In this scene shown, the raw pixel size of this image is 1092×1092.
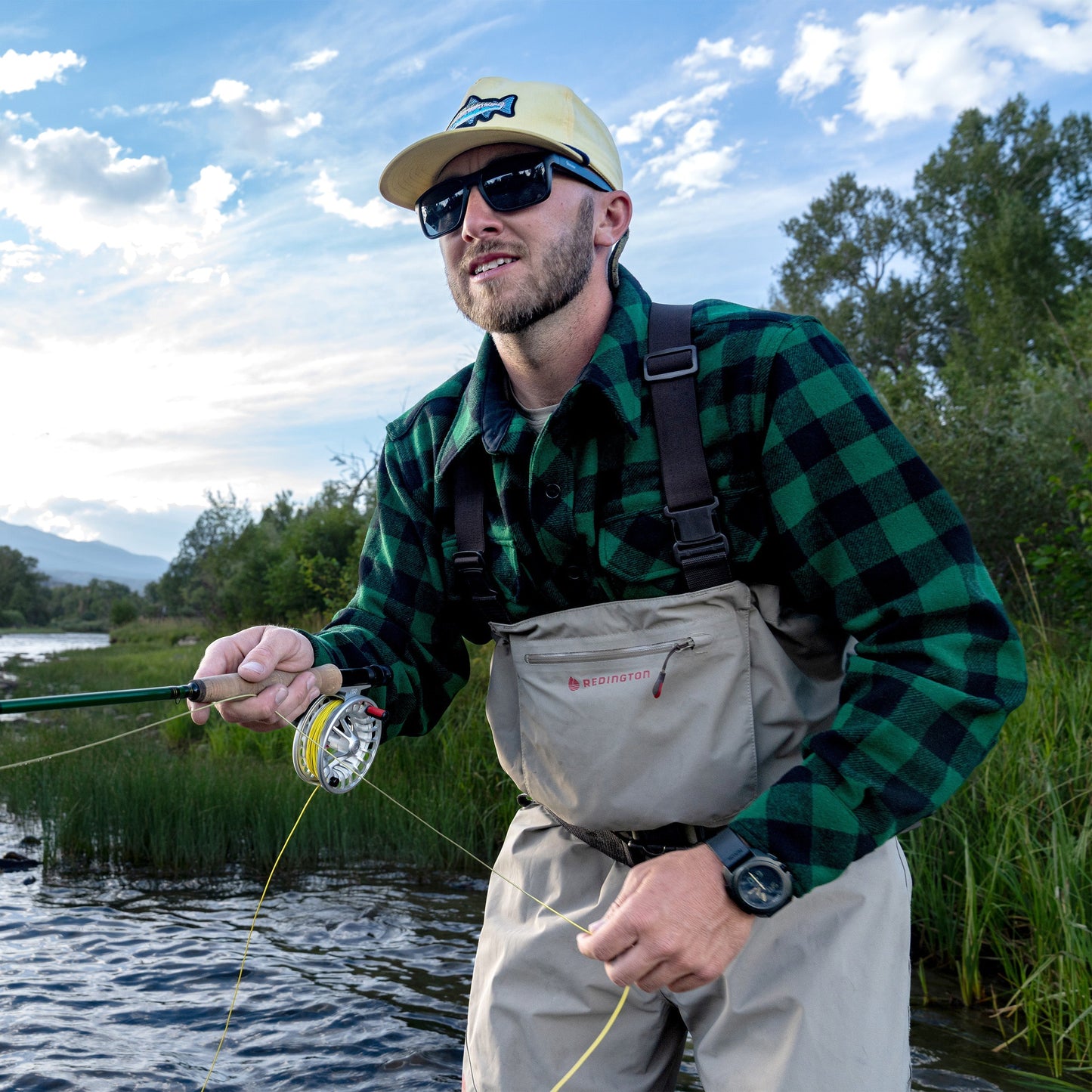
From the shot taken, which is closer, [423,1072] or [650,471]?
[650,471]

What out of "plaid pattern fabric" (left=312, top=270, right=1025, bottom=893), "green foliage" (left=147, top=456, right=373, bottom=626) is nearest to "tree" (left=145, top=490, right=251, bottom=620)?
"green foliage" (left=147, top=456, right=373, bottom=626)

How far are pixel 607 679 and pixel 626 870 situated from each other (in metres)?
0.43

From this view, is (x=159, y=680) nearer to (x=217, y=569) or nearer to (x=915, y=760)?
(x=217, y=569)

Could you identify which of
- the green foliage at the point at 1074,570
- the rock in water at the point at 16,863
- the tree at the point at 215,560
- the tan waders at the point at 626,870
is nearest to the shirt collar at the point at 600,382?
the tan waders at the point at 626,870

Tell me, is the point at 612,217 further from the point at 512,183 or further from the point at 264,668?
the point at 264,668

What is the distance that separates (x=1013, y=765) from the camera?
4.62 m

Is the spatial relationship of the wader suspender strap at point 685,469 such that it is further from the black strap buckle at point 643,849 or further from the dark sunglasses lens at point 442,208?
the dark sunglasses lens at point 442,208

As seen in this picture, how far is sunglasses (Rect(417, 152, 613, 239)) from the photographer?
247cm

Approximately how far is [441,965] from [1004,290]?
27.9 m

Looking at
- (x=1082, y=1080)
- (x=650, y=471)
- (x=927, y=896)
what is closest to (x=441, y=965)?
(x=927, y=896)

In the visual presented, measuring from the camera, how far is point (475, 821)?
641cm

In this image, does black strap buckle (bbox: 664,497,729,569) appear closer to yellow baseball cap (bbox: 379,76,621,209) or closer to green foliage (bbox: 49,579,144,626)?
yellow baseball cap (bbox: 379,76,621,209)

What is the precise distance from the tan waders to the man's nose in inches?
38.0

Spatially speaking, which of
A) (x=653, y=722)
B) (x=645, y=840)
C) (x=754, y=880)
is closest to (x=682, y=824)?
(x=645, y=840)
